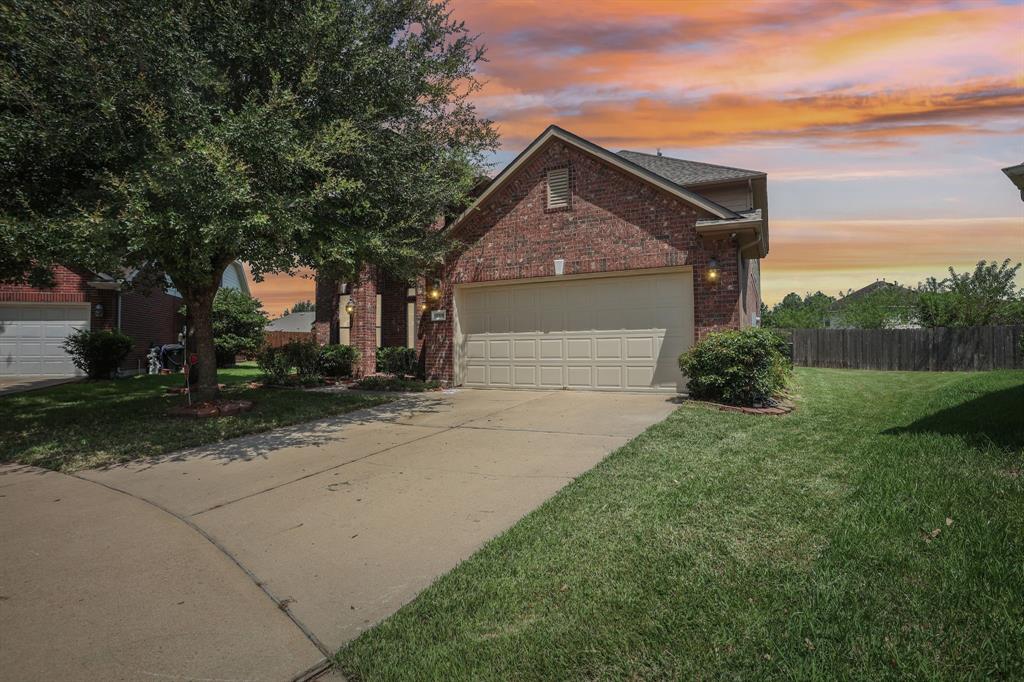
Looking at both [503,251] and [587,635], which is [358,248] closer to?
[503,251]

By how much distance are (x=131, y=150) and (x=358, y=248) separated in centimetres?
313

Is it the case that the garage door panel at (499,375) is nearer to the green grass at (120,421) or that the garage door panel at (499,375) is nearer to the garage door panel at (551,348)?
the garage door panel at (551,348)

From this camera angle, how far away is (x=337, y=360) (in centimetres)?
1438

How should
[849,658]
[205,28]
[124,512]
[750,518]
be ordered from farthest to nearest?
1. [205,28]
2. [124,512]
3. [750,518]
4. [849,658]

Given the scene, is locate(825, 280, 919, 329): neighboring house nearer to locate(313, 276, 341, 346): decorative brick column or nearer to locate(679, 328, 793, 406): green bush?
locate(679, 328, 793, 406): green bush

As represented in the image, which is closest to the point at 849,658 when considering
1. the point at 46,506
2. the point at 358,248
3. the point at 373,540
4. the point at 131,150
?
the point at 373,540

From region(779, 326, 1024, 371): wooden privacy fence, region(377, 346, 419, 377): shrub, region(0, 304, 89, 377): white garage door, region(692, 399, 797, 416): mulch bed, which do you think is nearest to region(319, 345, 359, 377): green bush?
region(377, 346, 419, 377): shrub

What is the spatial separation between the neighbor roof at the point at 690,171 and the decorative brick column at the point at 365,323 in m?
7.02

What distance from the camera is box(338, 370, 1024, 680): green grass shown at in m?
2.34

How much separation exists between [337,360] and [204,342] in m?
4.60

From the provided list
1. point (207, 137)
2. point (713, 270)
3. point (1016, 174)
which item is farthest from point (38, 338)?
point (1016, 174)

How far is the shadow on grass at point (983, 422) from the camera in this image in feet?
18.4

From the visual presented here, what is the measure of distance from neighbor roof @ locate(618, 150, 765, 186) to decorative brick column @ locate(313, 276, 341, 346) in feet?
28.9

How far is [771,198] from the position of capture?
18094 millimetres
